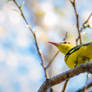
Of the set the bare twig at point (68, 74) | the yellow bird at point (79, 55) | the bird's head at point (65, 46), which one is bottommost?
the bird's head at point (65, 46)

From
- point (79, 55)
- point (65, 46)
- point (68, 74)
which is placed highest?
point (68, 74)

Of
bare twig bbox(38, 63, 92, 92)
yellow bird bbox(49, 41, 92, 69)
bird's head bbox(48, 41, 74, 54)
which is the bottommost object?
bird's head bbox(48, 41, 74, 54)

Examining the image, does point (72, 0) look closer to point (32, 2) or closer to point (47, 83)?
point (47, 83)

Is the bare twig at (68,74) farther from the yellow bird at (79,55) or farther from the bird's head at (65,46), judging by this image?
the bird's head at (65,46)

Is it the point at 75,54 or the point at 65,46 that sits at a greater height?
the point at 75,54

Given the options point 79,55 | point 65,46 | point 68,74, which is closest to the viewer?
point 68,74

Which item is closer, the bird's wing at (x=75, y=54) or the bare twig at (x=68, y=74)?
the bare twig at (x=68, y=74)

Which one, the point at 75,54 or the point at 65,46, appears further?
the point at 65,46

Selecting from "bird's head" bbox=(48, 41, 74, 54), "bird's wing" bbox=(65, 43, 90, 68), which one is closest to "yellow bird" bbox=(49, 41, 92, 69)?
"bird's wing" bbox=(65, 43, 90, 68)

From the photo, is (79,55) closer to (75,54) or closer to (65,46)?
(75,54)

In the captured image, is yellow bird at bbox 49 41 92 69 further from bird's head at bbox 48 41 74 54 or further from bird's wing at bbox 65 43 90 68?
bird's head at bbox 48 41 74 54

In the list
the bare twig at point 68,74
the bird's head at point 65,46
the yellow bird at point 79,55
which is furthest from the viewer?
the bird's head at point 65,46

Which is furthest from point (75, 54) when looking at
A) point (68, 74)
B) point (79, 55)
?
point (68, 74)

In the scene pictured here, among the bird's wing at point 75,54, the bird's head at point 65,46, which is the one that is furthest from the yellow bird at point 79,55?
the bird's head at point 65,46
